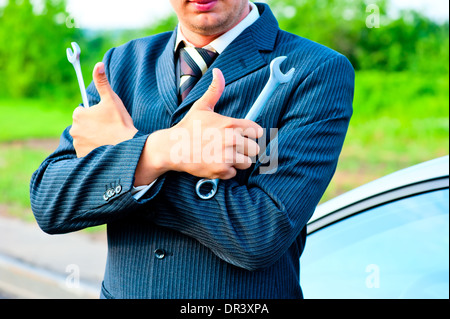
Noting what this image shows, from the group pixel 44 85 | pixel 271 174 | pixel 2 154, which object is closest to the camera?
pixel 271 174

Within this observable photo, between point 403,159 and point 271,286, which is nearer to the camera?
point 271,286

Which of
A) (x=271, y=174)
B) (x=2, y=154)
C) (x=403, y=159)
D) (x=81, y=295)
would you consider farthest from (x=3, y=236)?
(x=271, y=174)

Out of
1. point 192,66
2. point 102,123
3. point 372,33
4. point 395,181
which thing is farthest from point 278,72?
point 372,33

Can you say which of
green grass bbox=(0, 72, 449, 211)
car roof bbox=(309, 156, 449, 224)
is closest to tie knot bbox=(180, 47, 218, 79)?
car roof bbox=(309, 156, 449, 224)

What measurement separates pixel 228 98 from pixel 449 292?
3.90 ft

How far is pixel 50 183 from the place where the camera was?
131 centimetres

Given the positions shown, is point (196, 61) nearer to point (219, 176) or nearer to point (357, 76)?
point (219, 176)

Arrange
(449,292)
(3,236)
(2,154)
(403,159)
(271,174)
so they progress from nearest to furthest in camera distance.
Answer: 1. (271,174)
2. (449,292)
3. (3,236)
4. (403,159)
5. (2,154)

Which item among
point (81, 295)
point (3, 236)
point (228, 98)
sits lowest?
point (81, 295)

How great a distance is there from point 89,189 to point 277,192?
1.38 feet

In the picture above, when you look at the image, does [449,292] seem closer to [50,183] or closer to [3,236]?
[50,183]

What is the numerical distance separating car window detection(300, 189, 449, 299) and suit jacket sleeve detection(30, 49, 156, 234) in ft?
3.52

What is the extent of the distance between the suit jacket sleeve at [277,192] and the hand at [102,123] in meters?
0.16

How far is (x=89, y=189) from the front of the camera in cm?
126
